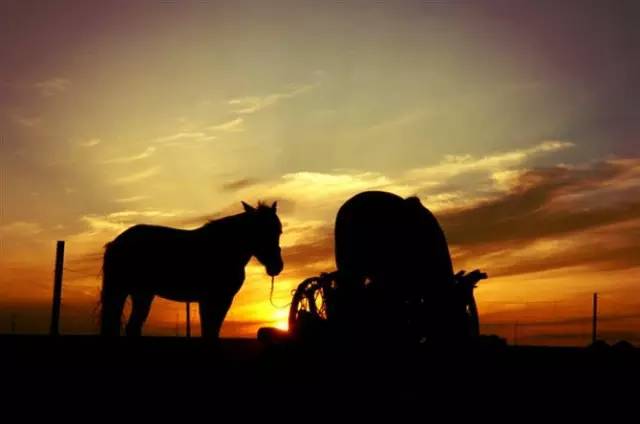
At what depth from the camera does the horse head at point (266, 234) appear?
16344 millimetres

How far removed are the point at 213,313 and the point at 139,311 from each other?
62.3 inches

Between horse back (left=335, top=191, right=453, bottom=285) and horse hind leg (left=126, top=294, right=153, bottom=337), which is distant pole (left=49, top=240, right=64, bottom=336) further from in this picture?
horse back (left=335, top=191, right=453, bottom=285)

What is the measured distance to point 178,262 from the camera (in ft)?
53.4

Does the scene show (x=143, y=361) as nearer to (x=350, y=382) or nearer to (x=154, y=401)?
(x=154, y=401)

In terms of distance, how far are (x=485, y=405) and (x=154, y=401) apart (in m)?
3.09

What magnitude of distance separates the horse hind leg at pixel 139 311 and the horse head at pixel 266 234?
235 cm

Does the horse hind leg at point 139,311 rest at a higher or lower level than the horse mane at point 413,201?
lower

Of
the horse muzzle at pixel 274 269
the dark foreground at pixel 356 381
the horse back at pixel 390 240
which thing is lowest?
the dark foreground at pixel 356 381

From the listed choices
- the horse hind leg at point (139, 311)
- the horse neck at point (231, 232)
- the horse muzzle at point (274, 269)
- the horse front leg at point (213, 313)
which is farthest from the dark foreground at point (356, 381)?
the horse muzzle at point (274, 269)

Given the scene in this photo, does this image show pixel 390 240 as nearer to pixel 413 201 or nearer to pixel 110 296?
pixel 413 201

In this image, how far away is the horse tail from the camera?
1609cm

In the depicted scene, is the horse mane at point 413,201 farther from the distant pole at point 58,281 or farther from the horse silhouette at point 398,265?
the distant pole at point 58,281

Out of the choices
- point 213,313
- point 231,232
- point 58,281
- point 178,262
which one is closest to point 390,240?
point 213,313

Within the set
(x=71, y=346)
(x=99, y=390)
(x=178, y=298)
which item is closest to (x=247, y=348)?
(x=178, y=298)
